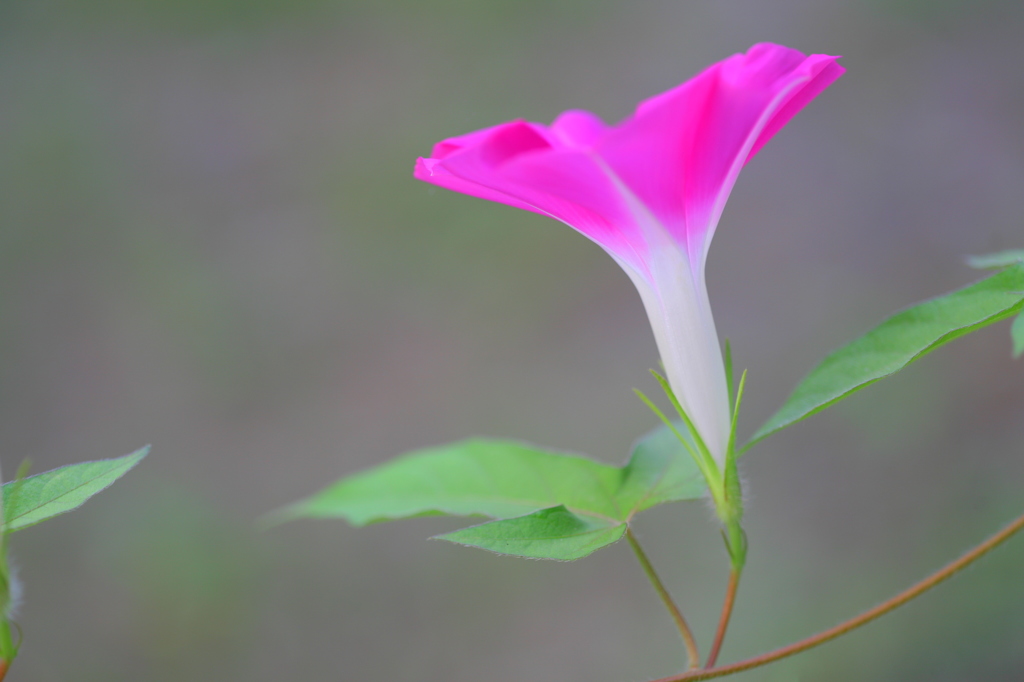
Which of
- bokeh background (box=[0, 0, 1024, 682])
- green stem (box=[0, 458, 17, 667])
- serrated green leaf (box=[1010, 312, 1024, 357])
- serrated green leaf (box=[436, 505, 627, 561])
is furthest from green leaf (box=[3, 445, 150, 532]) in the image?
bokeh background (box=[0, 0, 1024, 682])

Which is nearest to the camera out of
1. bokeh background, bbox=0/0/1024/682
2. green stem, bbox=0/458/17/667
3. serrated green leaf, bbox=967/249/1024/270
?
green stem, bbox=0/458/17/667

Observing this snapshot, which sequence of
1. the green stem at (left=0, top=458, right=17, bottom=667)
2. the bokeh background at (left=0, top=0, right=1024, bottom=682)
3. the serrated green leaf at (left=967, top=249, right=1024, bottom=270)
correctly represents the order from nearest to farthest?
1. the green stem at (left=0, top=458, right=17, bottom=667)
2. the serrated green leaf at (left=967, top=249, right=1024, bottom=270)
3. the bokeh background at (left=0, top=0, right=1024, bottom=682)

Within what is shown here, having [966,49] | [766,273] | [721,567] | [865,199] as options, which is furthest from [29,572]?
[966,49]

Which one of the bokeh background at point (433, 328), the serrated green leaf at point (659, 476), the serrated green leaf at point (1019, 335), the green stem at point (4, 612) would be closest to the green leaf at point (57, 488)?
the green stem at point (4, 612)

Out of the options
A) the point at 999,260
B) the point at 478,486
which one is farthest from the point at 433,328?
the point at 999,260

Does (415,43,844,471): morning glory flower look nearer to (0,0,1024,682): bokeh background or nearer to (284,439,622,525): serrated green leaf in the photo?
(284,439,622,525): serrated green leaf

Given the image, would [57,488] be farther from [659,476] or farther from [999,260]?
[999,260]

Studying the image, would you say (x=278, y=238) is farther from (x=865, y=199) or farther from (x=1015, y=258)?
(x=1015, y=258)
